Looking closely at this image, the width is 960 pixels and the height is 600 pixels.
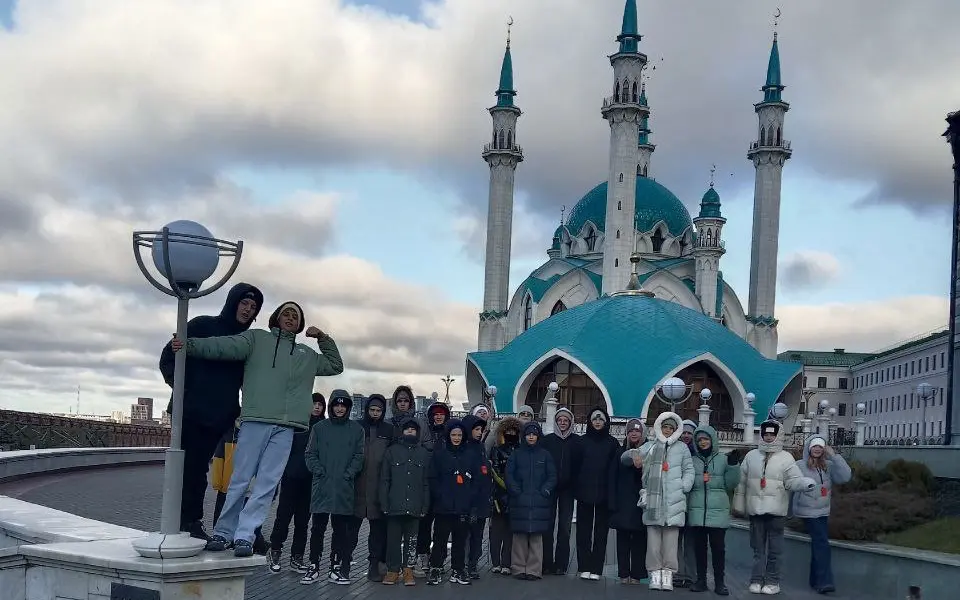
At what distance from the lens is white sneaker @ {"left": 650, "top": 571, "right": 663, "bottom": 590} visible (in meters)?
8.91

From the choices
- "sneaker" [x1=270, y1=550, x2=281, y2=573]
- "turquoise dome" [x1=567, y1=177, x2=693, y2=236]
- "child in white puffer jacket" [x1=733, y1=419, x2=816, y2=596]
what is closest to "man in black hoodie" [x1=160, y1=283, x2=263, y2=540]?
"sneaker" [x1=270, y1=550, x2=281, y2=573]

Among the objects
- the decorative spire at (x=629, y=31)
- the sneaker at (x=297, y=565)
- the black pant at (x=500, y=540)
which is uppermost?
the decorative spire at (x=629, y=31)

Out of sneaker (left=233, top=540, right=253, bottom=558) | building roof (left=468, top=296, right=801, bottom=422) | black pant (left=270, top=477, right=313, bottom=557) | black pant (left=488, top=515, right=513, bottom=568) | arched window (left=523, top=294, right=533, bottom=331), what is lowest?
black pant (left=488, top=515, right=513, bottom=568)

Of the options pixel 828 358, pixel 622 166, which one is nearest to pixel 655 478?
pixel 622 166

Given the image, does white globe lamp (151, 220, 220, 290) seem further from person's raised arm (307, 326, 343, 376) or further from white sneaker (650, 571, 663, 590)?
white sneaker (650, 571, 663, 590)

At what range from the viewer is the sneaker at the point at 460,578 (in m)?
8.75

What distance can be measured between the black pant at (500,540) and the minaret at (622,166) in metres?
35.7

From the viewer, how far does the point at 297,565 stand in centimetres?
873

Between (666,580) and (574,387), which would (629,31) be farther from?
(666,580)

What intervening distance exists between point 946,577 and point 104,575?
271 inches

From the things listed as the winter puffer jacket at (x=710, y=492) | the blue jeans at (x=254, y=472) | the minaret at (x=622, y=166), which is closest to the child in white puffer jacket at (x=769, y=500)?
the winter puffer jacket at (x=710, y=492)

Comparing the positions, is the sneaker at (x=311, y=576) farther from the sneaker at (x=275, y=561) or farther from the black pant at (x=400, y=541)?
the black pant at (x=400, y=541)

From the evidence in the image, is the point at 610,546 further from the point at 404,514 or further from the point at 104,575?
the point at 104,575

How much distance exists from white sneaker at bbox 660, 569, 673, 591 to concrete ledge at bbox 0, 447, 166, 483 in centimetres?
932
